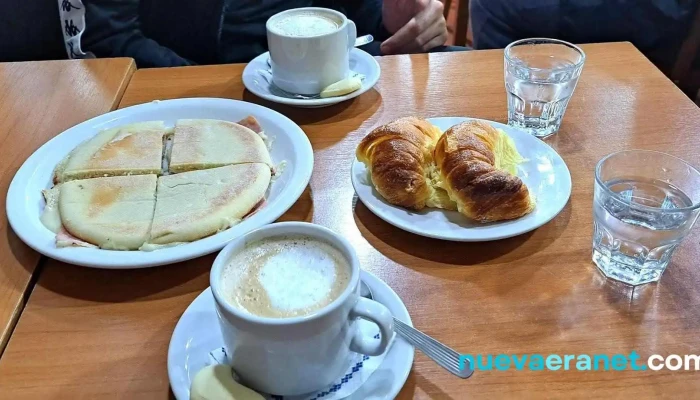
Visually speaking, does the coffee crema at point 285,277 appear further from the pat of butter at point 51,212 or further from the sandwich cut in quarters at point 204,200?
the pat of butter at point 51,212

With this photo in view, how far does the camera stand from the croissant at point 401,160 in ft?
2.68

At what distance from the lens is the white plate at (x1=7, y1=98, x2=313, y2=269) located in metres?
0.74

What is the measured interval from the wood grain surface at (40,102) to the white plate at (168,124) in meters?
0.04

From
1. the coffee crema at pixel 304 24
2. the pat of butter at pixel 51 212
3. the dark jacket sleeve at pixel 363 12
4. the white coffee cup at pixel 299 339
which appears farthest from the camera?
the dark jacket sleeve at pixel 363 12

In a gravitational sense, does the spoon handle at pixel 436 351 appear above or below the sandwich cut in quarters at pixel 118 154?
above

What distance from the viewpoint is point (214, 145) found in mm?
966

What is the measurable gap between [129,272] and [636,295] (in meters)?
0.62

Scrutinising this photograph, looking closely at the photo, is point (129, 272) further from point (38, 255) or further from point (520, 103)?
point (520, 103)

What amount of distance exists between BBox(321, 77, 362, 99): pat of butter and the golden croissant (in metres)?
0.26

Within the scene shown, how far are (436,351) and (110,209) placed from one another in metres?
0.49

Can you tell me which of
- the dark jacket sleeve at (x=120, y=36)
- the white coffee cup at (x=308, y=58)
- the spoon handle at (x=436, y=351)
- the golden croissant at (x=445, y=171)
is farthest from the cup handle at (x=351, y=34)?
the spoon handle at (x=436, y=351)

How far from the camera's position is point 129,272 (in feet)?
2.53

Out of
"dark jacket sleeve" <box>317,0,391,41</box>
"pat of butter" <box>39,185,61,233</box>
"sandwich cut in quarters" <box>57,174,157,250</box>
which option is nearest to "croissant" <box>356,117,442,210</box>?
"sandwich cut in quarters" <box>57,174,157,250</box>

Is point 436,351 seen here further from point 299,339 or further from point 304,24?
point 304,24
